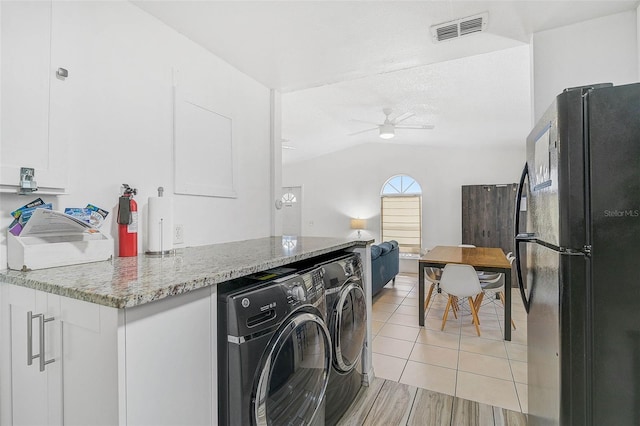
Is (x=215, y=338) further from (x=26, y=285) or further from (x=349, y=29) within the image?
(x=349, y=29)

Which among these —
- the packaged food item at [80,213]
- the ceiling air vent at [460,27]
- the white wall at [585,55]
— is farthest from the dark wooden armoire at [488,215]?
the packaged food item at [80,213]

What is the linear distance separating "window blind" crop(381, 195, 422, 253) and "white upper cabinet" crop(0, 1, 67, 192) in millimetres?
5968

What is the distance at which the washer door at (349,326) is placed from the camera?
5.69ft

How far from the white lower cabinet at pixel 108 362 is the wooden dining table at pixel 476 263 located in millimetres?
2893

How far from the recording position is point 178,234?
74.3 inches

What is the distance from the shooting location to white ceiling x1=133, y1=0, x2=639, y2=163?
5.61 feet

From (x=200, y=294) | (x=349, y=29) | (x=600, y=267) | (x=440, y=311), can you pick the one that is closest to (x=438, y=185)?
(x=440, y=311)

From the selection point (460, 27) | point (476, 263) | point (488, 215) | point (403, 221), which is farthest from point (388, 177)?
point (460, 27)

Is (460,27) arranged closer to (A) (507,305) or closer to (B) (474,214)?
(A) (507,305)

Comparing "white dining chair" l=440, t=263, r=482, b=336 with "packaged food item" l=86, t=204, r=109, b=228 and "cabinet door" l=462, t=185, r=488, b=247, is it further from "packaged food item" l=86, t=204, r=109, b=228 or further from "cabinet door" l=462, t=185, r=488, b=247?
"packaged food item" l=86, t=204, r=109, b=228

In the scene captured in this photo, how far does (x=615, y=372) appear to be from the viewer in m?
0.98

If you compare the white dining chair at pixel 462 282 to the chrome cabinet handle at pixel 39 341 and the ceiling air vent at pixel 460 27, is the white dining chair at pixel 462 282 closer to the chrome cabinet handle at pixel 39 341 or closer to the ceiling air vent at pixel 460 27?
the ceiling air vent at pixel 460 27

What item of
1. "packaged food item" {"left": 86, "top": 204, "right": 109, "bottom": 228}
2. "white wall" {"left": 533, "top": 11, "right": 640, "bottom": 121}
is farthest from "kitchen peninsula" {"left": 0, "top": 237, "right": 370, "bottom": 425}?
"white wall" {"left": 533, "top": 11, "right": 640, "bottom": 121}

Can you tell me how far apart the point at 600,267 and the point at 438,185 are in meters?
5.64
